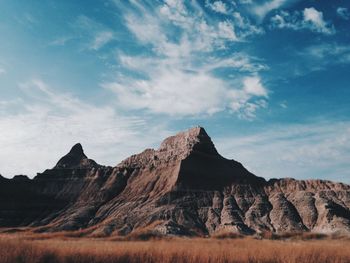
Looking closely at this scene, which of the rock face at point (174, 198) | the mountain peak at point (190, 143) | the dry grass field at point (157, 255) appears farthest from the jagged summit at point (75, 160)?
the dry grass field at point (157, 255)

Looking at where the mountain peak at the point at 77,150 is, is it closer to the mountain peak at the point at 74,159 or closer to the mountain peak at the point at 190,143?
the mountain peak at the point at 74,159

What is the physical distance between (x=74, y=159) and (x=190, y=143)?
45751 mm

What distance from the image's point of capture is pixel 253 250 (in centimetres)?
2027

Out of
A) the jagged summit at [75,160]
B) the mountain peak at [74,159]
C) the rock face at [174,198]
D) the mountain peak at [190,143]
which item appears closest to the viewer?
the rock face at [174,198]

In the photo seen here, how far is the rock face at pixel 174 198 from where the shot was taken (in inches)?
3241

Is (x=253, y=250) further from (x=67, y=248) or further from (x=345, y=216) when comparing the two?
(x=345, y=216)

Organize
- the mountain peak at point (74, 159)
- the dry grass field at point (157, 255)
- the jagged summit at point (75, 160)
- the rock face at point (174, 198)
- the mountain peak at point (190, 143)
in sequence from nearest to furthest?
1. the dry grass field at point (157, 255)
2. the rock face at point (174, 198)
3. the mountain peak at point (190, 143)
4. the jagged summit at point (75, 160)
5. the mountain peak at point (74, 159)

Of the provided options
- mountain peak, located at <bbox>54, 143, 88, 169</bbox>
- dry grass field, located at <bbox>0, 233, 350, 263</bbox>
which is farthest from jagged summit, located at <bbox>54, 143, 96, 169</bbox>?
dry grass field, located at <bbox>0, 233, 350, 263</bbox>

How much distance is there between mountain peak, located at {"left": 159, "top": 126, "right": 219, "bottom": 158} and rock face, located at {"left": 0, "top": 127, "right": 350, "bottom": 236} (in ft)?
1.17

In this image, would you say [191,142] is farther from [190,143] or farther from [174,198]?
[174,198]

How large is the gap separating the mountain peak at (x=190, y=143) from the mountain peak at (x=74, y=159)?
30.1 meters

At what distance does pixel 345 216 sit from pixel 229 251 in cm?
6833

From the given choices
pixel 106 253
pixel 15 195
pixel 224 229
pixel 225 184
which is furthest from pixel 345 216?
pixel 15 195

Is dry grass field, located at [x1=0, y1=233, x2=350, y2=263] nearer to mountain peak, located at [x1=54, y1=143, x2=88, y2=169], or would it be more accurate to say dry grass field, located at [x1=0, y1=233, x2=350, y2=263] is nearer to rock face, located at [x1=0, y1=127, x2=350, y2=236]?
rock face, located at [x1=0, y1=127, x2=350, y2=236]
